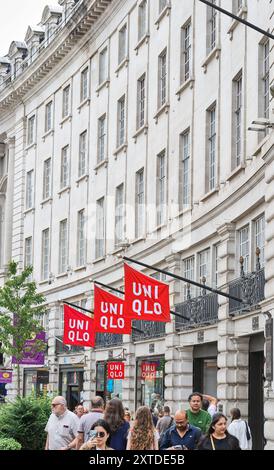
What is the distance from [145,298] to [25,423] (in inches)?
268

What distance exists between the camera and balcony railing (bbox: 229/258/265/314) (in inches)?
1107

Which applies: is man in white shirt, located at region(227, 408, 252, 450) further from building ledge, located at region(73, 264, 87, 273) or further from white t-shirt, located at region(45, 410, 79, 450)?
A: building ledge, located at region(73, 264, 87, 273)

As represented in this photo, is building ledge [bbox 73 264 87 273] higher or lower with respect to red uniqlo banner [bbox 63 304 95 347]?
higher

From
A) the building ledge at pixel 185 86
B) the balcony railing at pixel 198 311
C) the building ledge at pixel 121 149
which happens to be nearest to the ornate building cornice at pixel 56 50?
the building ledge at pixel 121 149

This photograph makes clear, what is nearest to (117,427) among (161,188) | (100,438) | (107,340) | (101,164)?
(100,438)

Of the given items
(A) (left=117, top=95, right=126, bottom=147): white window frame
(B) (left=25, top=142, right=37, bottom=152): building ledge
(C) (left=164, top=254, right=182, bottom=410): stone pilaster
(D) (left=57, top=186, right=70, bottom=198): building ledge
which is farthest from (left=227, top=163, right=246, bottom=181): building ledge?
(B) (left=25, top=142, right=37, bottom=152): building ledge

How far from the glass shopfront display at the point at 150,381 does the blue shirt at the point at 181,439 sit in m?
23.9

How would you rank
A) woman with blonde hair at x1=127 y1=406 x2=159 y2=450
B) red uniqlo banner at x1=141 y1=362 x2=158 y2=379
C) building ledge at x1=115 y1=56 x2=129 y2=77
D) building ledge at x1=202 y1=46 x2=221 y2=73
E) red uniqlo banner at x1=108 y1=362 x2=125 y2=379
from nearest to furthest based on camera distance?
1. woman with blonde hair at x1=127 y1=406 x2=159 y2=450
2. building ledge at x1=202 y1=46 x2=221 y2=73
3. red uniqlo banner at x1=141 y1=362 x2=158 y2=379
4. red uniqlo banner at x1=108 y1=362 x2=125 y2=379
5. building ledge at x1=115 y1=56 x2=129 y2=77

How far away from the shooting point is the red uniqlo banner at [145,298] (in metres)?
29.7

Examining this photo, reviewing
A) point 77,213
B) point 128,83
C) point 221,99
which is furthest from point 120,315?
point 77,213

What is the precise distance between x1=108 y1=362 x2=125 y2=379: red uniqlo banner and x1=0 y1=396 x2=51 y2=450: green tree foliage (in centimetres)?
1889

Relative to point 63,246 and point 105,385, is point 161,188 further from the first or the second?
point 63,246

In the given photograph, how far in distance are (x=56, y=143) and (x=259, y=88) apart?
28235 millimetres

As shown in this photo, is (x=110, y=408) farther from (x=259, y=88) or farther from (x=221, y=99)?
(x=221, y=99)
